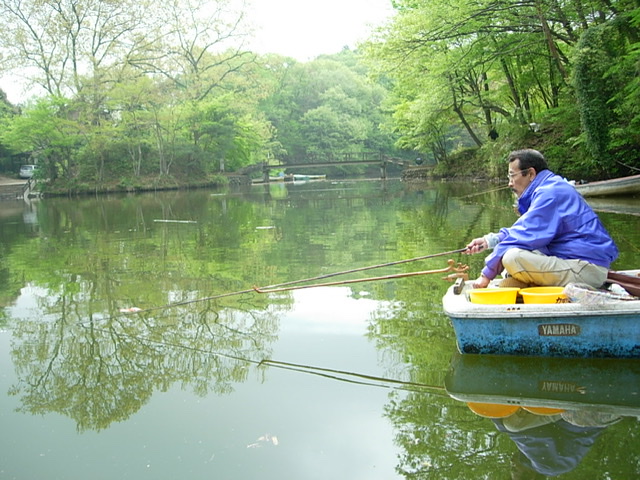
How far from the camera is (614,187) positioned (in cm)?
1410

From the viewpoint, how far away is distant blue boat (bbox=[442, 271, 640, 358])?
12.9 ft

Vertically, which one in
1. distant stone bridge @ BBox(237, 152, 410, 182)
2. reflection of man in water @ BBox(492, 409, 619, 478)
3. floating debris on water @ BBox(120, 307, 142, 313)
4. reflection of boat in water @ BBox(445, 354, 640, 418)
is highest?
distant stone bridge @ BBox(237, 152, 410, 182)

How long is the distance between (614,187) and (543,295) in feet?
37.1

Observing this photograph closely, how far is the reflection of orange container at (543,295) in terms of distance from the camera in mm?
4090

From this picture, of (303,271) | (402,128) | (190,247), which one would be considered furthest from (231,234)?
(402,128)

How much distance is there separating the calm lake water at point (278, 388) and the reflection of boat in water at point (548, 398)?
0.04 ft

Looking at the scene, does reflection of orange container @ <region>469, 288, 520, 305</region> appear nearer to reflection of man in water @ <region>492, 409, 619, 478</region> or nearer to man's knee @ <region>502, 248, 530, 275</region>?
man's knee @ <region>502, 248, 530, 275</region>

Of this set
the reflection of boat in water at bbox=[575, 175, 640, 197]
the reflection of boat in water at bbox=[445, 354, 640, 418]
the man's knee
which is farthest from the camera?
the reflection of boat in water at bbox=[575, 175, 640, 197]

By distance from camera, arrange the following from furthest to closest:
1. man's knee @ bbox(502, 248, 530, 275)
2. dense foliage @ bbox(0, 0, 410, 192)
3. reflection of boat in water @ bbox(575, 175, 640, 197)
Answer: dense foliage @ bbox(0, 0, 410, 192), reflection of boat in water @ bbox(575, 175, 640, 197), man's knee @ bbox(502, 248, 530, 275)

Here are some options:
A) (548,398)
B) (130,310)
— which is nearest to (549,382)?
(548,398)

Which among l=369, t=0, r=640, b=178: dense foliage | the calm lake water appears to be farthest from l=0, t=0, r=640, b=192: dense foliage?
the calm lake water

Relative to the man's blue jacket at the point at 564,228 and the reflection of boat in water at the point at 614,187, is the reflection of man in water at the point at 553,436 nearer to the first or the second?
the man's blue jacket at the point at 564,228

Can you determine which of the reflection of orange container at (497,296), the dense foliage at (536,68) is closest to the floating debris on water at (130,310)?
the reflection of orange container at (497,296)

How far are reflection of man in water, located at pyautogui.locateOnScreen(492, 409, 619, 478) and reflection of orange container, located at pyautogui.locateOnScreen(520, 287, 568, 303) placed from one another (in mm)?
908
